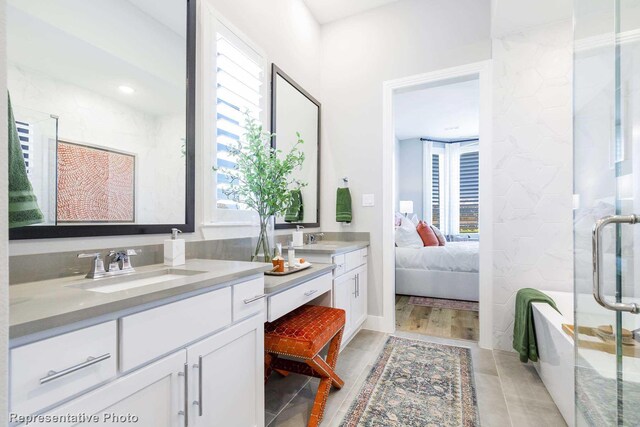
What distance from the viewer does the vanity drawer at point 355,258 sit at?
2455mm

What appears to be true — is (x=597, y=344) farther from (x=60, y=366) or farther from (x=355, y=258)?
(x=60, y=366)

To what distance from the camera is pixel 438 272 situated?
3.90 meters

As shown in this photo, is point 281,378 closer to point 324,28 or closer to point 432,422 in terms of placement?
point 432,422

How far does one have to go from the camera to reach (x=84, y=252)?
1169 mm

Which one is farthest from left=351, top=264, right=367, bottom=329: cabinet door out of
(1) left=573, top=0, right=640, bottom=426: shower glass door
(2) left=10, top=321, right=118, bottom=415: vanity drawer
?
(2) left=10, top=321, right=118, bottom=415: vanity drawer

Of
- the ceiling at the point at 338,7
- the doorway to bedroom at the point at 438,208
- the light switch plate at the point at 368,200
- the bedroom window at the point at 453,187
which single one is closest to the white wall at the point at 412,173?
the doorway to bedroom at the point at 438,208

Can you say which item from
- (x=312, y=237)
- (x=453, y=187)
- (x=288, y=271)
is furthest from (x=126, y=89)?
(x=453, y=187)

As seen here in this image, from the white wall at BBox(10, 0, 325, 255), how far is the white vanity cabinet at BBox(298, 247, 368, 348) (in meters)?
0.64

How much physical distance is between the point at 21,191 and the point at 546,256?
3.14 meters

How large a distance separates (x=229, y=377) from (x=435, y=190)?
20.7ft

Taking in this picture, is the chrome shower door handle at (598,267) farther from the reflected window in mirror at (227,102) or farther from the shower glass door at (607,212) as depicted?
the reflected window in mirror at (227,102)

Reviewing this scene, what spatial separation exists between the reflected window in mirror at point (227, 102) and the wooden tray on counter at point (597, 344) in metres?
1.87

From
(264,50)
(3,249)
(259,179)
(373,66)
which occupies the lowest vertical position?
(3,249)

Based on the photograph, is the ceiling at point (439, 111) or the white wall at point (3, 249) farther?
the ceiling at point (439, 111)
